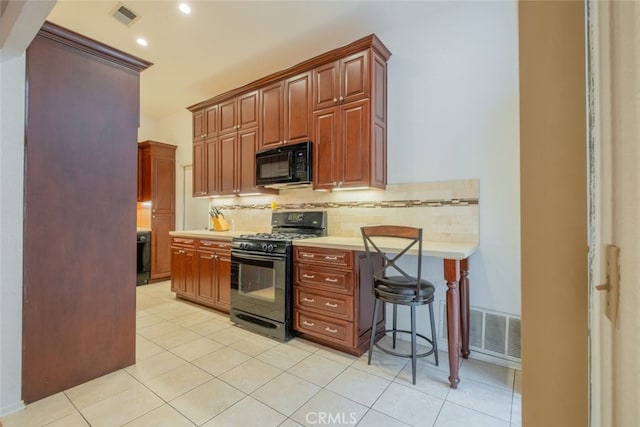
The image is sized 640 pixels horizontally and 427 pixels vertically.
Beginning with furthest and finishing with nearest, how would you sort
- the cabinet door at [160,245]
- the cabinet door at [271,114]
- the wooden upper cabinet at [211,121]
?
the cabinet door at [160,245]
the wooden upper cabinet at [211,121]
the cabinet door at [271,114]

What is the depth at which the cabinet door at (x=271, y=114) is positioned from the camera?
3.23 m

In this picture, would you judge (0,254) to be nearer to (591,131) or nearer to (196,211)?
(591,131)

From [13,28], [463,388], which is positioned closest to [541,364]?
[463,388]

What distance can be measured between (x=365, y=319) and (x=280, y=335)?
2.65 feet

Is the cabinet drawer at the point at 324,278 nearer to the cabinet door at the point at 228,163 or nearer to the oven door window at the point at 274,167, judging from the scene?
the oven door window at the point at 274,167

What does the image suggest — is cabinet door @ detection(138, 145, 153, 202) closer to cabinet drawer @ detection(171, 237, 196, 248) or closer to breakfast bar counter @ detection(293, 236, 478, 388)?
cabinet drawer @ detection(171, 237, 196, 248)

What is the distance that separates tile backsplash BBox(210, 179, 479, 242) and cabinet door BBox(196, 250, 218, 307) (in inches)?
41.7

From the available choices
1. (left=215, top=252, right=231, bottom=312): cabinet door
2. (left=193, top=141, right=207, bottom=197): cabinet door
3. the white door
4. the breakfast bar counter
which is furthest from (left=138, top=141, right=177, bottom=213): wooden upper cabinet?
the white door

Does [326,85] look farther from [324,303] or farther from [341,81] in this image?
[324,303]

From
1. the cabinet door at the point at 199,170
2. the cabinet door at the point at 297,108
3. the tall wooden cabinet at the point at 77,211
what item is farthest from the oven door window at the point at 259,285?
the cabinet door at the point at 199,170

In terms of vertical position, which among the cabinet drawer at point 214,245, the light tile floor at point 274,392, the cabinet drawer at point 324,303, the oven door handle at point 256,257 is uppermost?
the cabinet drawer at point 214,245

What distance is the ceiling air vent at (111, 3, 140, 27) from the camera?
2.58 metres

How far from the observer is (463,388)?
197 centimetres

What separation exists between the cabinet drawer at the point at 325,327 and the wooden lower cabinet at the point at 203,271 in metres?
1.02
